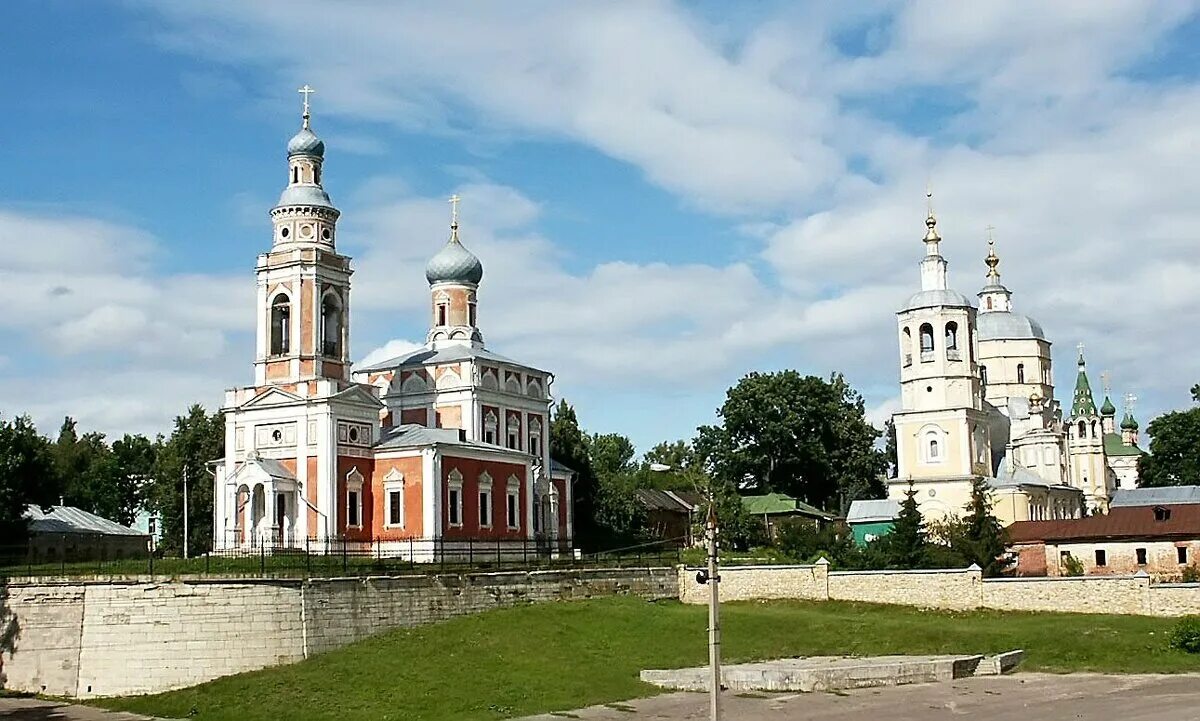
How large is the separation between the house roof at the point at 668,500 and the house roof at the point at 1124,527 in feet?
98.2

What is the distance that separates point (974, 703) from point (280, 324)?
3027cm

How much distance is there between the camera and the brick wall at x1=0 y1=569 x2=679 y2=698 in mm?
32656

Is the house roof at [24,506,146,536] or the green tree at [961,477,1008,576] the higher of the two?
the house roof at [24,506,146,536]

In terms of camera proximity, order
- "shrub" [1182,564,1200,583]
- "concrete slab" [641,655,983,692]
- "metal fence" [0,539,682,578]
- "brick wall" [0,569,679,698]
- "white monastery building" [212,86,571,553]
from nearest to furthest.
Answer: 1. "concrete slab" [641,655,983,692]
2. "brick wall" [0,569,679,698]
3. "metal fence" [0,539,682,578]
4. "shrub" [1182,564,1200,583]
5. "white monastery building" [212,86,571,553]

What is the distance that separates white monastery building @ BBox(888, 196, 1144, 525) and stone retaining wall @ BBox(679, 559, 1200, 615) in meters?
12.4

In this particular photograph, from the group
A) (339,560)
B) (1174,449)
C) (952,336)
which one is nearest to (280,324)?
(339,560)

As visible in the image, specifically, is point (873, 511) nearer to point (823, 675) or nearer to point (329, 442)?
point (329, 442)

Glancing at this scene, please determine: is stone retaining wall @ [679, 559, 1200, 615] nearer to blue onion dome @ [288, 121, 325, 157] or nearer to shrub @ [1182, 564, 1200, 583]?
shrub @ [1182, 564, 1200, 583]

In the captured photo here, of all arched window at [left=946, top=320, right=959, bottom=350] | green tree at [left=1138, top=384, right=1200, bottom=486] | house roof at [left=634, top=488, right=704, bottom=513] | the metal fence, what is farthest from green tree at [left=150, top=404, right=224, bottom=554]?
green tree at [left=1138, top=384, right=1200, bottom=486]

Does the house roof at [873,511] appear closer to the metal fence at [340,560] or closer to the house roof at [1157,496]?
the metal fence at [340,560]

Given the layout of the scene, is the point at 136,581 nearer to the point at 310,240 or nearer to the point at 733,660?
the point at 733,660

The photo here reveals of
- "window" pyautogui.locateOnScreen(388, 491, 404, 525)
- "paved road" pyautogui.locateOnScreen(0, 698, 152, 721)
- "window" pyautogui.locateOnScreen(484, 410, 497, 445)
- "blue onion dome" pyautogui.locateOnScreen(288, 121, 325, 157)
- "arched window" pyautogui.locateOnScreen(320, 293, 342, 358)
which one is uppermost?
"blue onion dome" pyautogui.locateOnScreen(288, 121, 325, 157)

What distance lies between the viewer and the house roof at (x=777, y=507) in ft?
239

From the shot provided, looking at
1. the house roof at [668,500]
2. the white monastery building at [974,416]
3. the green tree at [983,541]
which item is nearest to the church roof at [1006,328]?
the white monastery building at [974,416]
